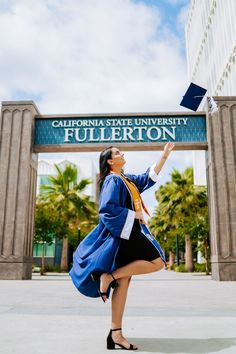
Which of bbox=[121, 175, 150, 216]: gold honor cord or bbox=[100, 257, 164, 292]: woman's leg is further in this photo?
bbox=[121, 175, 150, 216]: gold honor cord

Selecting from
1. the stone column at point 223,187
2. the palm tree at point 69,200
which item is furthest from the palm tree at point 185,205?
the stone column at point 223,187

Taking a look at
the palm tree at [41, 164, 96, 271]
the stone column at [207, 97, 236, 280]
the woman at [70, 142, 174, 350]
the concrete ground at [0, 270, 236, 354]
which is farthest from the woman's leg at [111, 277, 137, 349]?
the palm tree at [41, 164, 96, 271]

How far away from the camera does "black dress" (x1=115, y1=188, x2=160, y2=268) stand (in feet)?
10.5

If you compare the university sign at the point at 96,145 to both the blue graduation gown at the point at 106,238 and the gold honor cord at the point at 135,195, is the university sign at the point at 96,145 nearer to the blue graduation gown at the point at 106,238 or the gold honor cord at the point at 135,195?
the gold honor cord at the point at 135,195

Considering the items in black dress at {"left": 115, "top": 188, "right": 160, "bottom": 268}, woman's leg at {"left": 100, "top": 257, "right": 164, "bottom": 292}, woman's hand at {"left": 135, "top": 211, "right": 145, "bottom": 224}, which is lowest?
woman's leg at {"left": 100, "top": 257, "right": 164, "bottom": 292}

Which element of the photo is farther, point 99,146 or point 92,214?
point 92,214

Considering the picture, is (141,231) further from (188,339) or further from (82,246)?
(188,339)

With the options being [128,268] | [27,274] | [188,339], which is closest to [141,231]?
[128,268]

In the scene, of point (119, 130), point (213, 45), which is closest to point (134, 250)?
point (119, 130)

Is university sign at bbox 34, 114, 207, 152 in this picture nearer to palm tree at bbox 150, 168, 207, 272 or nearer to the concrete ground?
the concrete ground

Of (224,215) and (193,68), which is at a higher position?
(193,68)

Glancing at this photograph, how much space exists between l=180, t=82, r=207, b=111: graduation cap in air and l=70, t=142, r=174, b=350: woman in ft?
34.4

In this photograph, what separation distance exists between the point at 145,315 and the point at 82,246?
2.03m

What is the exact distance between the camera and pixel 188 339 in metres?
3.30
